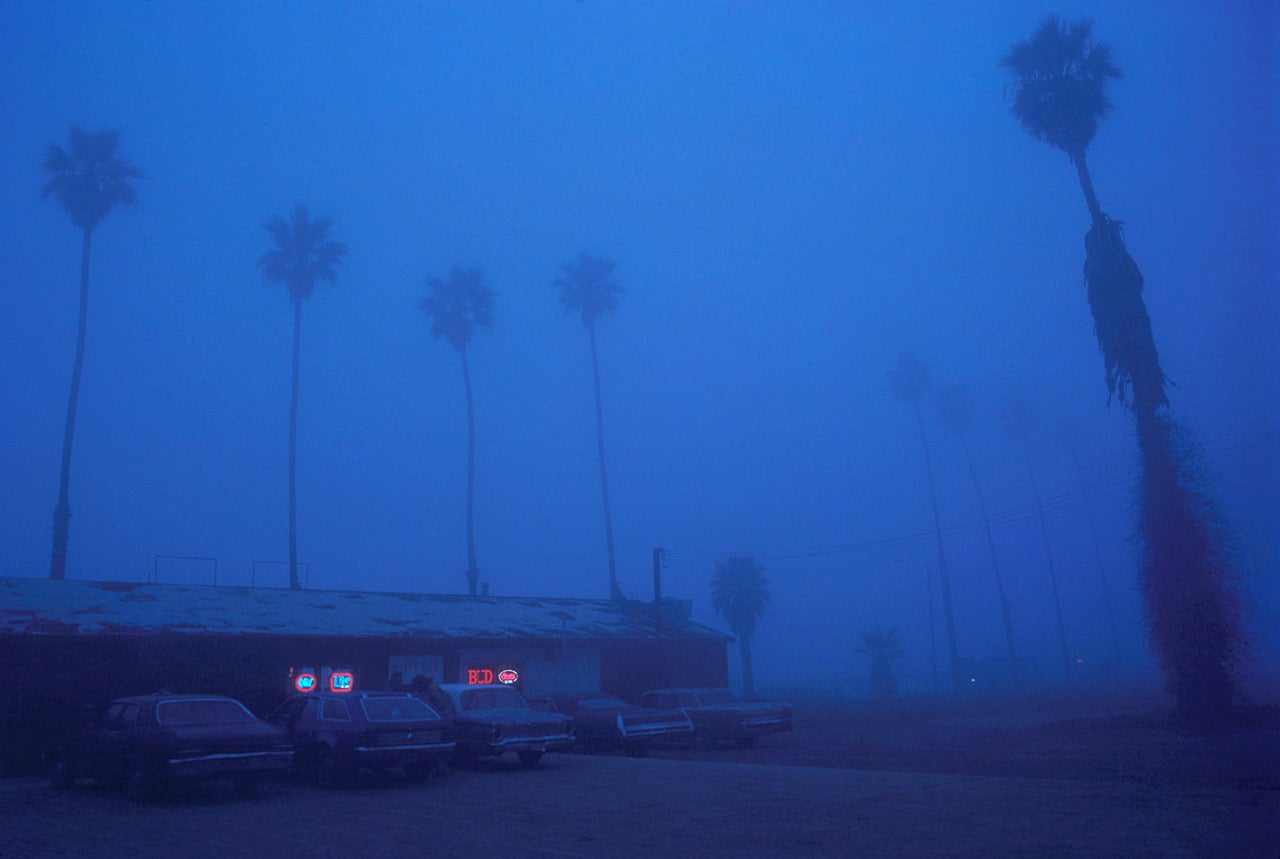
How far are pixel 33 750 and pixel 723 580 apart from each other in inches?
1904

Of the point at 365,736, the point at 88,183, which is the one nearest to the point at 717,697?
the point at 365,736

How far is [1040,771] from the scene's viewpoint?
15.1 metres

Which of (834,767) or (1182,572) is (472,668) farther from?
→ (1182,572)

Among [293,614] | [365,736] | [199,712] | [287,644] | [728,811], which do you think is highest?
[293,614]

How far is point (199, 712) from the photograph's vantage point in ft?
44.8

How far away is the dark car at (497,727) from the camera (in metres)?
16.3

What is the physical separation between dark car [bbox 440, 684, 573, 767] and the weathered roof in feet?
35.8

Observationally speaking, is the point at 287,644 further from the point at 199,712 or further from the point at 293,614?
the point at 199,712

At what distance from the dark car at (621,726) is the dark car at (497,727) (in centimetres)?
313

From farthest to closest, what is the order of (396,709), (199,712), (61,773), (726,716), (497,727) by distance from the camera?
(726,716) → (497,727) → (396,709) → (61,773) → (199,712)

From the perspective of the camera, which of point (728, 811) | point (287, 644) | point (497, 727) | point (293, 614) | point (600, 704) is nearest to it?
point (728, 811)

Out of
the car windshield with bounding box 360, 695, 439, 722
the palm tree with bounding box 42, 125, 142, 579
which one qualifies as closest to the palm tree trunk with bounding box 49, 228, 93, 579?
the palm tree with bounding box 42, 125, 142, 579

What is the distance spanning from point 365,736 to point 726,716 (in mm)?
10513

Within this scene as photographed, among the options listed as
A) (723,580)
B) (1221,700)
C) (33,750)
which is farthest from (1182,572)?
(723,580)
